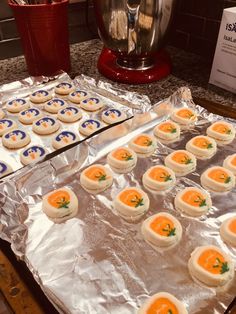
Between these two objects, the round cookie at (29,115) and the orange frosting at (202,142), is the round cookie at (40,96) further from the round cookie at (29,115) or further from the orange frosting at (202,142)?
the orange frosting at (202,142)

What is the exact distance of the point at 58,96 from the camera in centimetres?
122

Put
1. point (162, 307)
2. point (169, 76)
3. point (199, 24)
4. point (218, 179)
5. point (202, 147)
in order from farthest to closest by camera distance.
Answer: point (199, 24) < point (169, 76) < point (202, 147) < point (218, 179) < point (162, 307)

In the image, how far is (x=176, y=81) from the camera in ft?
4.09

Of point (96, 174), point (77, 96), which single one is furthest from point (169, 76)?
point (96, 174)

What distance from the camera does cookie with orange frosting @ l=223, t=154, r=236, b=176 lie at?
0.88 m

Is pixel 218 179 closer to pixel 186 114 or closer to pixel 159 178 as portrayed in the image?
pixel 159 178

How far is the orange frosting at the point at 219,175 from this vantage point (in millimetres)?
833

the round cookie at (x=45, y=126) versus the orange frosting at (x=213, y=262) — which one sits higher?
the round cookie at (x=45, y=126)

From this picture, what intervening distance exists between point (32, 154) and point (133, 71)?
51 cm

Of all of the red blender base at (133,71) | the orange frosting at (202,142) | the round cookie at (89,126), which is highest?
the red blender base at (133,71)

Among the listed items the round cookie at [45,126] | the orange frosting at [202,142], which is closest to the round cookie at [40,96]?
the round cookie at [45,126]

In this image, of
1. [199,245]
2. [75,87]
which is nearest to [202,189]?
[199,245]

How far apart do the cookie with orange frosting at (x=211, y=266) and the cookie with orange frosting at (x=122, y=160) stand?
0.31 m

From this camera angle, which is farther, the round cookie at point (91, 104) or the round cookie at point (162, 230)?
the round cookie at point (91, 104)
